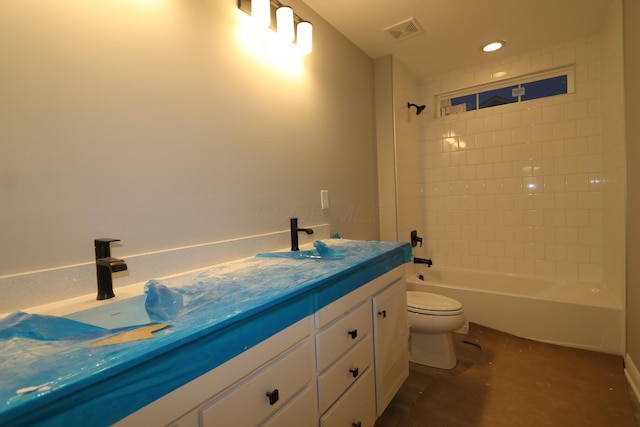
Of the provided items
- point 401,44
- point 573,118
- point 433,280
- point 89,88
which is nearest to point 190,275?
point 89,88

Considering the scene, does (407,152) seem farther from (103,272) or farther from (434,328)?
(103,272)

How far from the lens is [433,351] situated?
202cm

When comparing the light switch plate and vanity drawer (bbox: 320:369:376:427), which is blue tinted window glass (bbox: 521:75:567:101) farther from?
vanity drawer (bbox: 320:369:376:427)

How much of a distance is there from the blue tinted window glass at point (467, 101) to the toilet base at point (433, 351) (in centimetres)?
220

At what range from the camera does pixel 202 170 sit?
127 centimetres

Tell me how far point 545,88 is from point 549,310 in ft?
6.21

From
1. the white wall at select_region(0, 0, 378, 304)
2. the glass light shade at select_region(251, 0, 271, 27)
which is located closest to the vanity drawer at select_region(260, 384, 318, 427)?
the white wall at select_region(0, 0, 378, 304)

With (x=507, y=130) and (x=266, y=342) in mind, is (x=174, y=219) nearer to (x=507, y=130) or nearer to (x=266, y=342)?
(x=266, y=342)

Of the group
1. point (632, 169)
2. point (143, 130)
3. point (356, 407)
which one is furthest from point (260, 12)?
point (632, 169)

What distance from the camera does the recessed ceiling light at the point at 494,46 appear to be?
2447mm

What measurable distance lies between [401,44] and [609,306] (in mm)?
2410

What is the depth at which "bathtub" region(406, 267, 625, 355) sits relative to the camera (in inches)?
80.7

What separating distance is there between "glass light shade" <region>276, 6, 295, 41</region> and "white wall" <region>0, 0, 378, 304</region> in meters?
0.11

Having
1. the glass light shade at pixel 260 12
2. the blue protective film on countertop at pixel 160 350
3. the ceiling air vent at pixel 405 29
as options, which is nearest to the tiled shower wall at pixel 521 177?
the ceiling air vent at pixel 405 29
